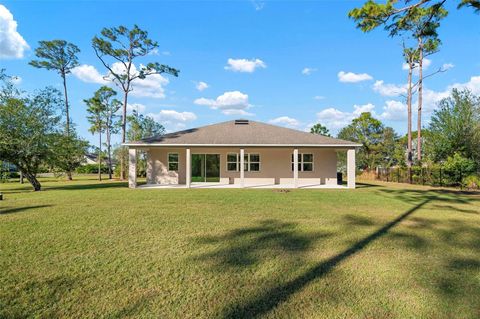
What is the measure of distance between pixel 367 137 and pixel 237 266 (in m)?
35.0

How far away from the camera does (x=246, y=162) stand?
17.7 meters

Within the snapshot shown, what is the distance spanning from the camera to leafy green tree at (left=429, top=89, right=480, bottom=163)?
18.2 metres

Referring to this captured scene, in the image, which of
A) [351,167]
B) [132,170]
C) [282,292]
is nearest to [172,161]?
[132,170]

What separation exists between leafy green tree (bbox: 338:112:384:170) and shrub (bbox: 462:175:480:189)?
15628 mm

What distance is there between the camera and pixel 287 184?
17266 millimetres

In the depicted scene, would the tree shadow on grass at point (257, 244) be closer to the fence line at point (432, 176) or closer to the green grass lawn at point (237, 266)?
the green grass lawn at point (237, 266)

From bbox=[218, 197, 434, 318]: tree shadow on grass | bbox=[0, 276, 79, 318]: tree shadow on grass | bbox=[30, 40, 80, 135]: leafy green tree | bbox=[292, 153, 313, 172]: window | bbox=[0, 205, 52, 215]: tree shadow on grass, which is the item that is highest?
bbox=[30, 40, 80, 135]: leafy green tree

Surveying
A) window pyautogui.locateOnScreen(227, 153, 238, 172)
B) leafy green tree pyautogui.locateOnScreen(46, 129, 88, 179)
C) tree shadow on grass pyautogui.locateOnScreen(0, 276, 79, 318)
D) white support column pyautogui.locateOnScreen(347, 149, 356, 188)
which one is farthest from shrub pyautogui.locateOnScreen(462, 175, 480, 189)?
leafy green tree pyautogui.locateOnScreen(46, 129, 88, 179)

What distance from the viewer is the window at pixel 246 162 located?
1762cm

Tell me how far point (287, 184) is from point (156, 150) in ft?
29.4

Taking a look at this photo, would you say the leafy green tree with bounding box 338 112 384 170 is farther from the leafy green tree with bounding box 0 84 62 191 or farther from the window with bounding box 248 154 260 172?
the leafy green tree with bounding box 0 84 62 191

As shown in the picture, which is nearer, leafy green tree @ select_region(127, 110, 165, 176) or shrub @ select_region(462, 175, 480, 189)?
shrub @ select_region(462, 175, 480, 189)

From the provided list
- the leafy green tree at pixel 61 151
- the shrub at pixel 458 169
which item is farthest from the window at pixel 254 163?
the shrub at pixel 458 169

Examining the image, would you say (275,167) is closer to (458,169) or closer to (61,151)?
(458,169)
